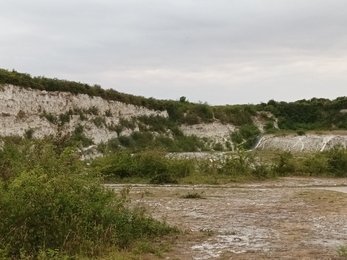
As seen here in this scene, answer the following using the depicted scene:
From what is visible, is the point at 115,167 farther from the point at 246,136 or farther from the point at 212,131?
the point at 246,136

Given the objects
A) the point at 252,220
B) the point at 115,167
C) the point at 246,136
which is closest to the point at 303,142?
the point at 246,136

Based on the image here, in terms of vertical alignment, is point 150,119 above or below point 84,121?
above

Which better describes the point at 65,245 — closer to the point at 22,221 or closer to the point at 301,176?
the point at 22,221

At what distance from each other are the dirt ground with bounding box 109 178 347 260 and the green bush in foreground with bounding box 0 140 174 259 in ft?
4.41

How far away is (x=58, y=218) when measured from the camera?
8156 mm

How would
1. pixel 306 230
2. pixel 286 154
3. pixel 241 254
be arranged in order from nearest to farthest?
pixel 241 254 → pixel 306 230 → pixel 286 154

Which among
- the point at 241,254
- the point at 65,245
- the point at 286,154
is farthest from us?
the point at 286,154

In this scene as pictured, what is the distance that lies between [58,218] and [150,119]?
3497 centimetres

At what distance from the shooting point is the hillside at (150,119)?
31500 mm

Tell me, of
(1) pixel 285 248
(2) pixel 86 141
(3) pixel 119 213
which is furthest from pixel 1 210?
(2) pixel 86 141

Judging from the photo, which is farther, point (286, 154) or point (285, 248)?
point (286, 154)

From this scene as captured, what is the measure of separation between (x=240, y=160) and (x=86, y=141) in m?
14.0

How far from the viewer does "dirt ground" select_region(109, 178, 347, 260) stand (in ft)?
28.9

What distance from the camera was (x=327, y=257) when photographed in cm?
820
